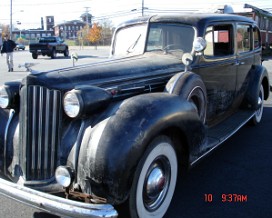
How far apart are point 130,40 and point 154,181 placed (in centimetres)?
243

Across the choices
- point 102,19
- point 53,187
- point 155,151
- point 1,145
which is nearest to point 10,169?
point 1,145

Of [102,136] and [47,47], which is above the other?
[47,47]

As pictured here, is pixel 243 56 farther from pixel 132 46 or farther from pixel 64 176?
pixel 64 176

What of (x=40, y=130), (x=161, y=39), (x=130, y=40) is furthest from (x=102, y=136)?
(x=130, y=40)

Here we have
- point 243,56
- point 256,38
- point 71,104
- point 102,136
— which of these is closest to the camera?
point 102,136

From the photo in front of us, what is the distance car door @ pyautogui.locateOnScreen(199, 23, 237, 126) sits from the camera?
175 inches

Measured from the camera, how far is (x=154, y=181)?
114 inches

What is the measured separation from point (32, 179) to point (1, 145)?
1.77 feet

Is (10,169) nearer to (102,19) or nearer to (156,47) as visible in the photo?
(156,47)

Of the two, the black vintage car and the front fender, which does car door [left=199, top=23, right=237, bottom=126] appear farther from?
the front fender

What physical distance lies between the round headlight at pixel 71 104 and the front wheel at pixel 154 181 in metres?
0.64

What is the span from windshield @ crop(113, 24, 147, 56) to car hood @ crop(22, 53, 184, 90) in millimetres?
263
